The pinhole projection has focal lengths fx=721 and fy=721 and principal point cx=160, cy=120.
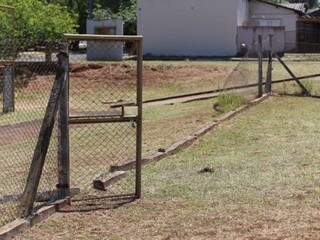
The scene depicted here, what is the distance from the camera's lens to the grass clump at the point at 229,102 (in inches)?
624

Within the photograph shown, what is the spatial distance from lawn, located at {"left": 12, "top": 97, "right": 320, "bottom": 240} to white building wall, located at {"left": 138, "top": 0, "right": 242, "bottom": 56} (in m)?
34.5

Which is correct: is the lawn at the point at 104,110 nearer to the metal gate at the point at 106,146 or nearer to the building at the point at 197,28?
the metal gate at the point at 106,146

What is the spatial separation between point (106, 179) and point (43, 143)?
132 cm

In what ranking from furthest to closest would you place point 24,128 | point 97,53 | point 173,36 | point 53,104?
point 173,36 < point 97,53 < point 24,128 < point 53,104

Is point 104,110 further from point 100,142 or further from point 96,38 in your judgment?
point 96,38

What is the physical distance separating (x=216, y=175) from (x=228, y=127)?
4.38 m

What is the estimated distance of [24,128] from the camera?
15.2 m

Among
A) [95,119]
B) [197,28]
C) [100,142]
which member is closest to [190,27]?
[197,28]

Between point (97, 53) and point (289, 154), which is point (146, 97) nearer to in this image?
point (289, 154)

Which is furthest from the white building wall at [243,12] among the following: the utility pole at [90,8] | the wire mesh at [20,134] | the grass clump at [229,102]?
the grass clump at [229,102]

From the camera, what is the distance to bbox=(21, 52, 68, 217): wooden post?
6.44m

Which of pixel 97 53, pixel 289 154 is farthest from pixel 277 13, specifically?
pixel 289 154

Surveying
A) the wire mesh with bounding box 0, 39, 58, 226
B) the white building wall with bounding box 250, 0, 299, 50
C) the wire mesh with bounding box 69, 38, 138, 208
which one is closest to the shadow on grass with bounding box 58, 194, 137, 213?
the wire mesh with bounding box 69, 38, 138, 208

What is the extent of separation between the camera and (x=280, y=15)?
1934 inches
